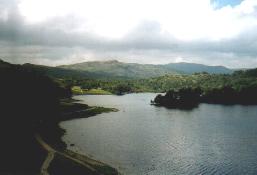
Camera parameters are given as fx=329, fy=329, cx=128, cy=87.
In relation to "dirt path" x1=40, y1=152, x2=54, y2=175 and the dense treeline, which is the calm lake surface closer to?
the dense treeline

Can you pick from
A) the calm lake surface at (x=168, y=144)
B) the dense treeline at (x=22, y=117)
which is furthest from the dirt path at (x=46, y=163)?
the calm lake surface at (x=168, y=144)

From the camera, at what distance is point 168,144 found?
12469 cm

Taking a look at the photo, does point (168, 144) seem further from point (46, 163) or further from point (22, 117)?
point (46, 163)

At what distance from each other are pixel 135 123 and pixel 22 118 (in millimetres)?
74980

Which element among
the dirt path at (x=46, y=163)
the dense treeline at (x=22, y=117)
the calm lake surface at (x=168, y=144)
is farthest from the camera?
the calm lake surface at (x=168, y=144)

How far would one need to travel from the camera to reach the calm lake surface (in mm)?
94625

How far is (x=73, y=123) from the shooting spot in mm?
170125

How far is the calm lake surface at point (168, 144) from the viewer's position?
9462cm

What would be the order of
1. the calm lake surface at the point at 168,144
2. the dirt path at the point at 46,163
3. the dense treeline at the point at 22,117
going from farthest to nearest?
the calm lake surface at the point at 168,144 → the dense treeline at the point at 22,117 → the dirt path at the point at 46,163

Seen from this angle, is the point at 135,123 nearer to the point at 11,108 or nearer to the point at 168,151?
the point at 168,151

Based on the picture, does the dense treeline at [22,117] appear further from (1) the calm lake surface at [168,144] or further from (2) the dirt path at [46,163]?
(1) the calm lake surface at [168,144]

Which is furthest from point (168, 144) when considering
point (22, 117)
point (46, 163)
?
point (46, 163)

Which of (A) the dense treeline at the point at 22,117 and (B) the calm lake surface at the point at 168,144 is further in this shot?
(B) the calm lake surface at the point at 168,144

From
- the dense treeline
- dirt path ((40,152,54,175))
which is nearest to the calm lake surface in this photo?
the dense treeline
